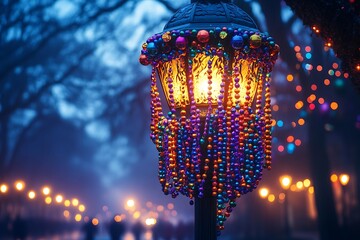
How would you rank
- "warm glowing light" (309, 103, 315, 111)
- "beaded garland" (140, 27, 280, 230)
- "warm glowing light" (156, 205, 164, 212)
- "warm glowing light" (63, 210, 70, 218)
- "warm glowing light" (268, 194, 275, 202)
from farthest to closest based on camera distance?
"warm glowing light" (63, 210, 70, 218) < "warm glowing light" (156, 205, 164, 212) < "warm glowing light" (268, 194, 275, 202) < "warm glowing light" (309, 103, 315, 111) < "beaded garland" (140, 27, 280, 230)

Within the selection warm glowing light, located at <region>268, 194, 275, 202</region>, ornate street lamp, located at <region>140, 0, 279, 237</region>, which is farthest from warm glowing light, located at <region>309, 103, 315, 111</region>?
warm glowing light, located at <region>268, 194, 275, 202</region>

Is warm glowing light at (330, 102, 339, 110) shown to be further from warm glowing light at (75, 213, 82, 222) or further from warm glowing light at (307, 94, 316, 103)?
warm glowing light at (75, 213, 82, 222)

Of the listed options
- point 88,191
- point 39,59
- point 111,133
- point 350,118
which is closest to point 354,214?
point 350,118

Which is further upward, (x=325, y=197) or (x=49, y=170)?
(x=49, y=170)

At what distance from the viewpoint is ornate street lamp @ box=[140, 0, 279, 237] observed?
5.48 metres

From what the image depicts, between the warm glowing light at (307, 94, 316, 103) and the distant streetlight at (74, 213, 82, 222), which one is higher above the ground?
the distant streetlight at (74, 213, 82, 222)

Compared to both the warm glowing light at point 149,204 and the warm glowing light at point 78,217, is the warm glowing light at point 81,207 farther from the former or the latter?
the warm glowing light at point 149,204

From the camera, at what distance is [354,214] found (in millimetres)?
33250

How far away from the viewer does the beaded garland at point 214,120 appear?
546cm

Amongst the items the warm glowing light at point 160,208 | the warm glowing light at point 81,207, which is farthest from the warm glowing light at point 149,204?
the warm glowing light at point 81,207

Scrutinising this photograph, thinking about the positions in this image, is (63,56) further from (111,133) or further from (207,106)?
(207,106)

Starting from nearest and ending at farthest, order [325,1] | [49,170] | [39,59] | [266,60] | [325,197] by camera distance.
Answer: [325,1] → [266,60] → [325,197] → [39,59] → [49,170]

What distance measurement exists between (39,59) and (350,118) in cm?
1497

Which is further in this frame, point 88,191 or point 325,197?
point 88,191
